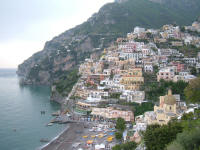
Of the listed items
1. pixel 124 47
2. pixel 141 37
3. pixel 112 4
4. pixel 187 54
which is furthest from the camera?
pixel 112 4

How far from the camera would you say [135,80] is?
→ 181 ft

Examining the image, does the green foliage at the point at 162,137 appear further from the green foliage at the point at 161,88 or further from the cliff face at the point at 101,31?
the cliff face at the point at 101,31

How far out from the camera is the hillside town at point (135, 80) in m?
37.3

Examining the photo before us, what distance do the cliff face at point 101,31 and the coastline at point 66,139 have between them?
62.9 metres

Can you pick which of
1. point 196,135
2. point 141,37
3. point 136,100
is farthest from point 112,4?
point 196,135

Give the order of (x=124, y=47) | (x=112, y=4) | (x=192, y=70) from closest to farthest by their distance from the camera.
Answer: (x=192, y=70), (x=124, y=47), (x=112, y=4)

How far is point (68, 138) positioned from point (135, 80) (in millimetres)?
21782

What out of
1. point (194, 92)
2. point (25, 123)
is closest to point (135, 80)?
point (25, 123)

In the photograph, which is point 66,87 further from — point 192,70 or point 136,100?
point 192,70

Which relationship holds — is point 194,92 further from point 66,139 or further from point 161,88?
point 66,139

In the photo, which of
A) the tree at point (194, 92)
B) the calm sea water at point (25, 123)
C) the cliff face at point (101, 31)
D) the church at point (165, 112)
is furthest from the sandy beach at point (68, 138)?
the cliff face at point (101, 31)

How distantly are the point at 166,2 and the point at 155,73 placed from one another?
140 m

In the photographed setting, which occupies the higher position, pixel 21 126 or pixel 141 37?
pixel 141 37

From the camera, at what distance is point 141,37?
268ft
